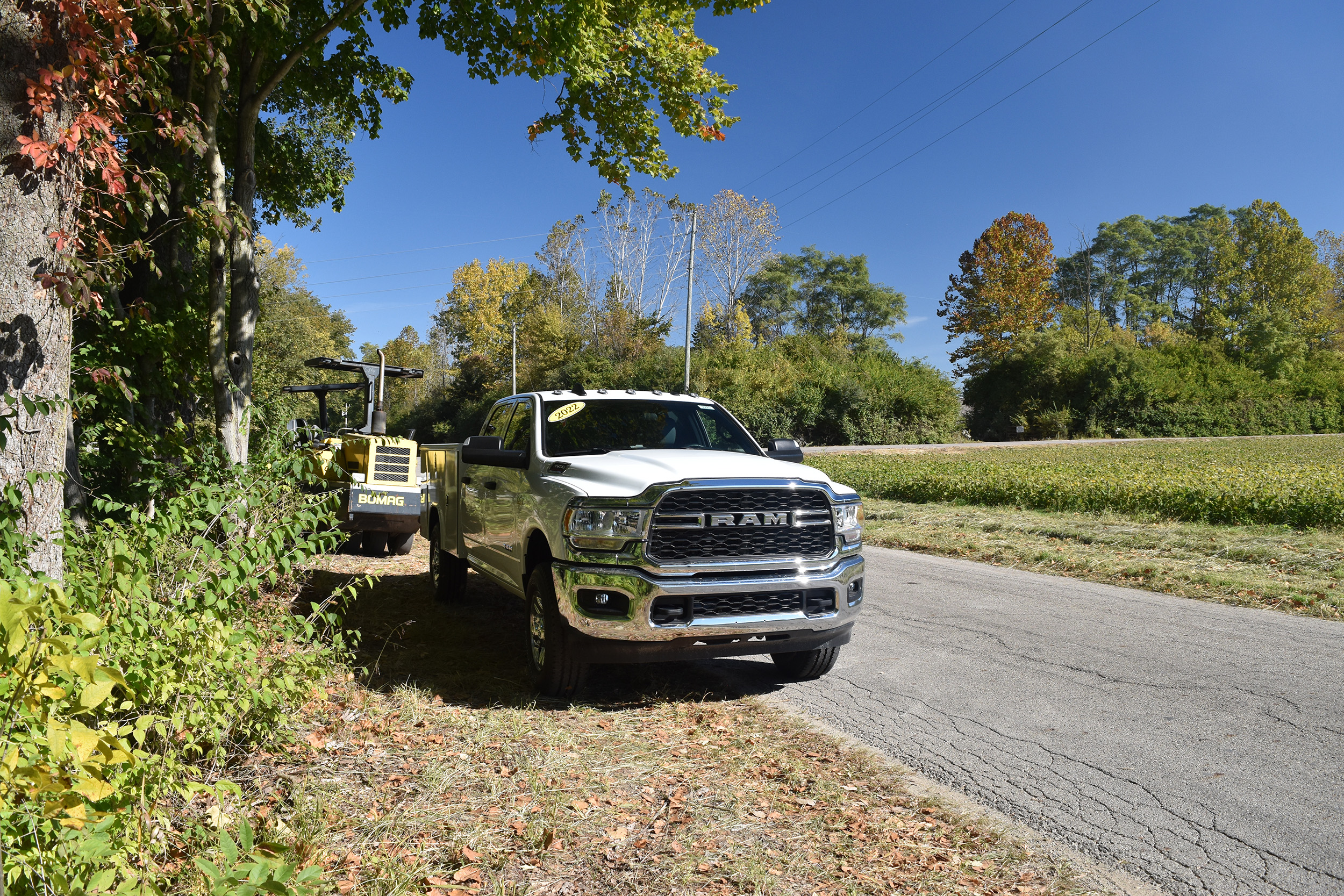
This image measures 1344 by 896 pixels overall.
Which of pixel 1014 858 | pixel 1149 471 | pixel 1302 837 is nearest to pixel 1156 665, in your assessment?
pixel 1302 837

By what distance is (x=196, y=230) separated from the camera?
7707mm

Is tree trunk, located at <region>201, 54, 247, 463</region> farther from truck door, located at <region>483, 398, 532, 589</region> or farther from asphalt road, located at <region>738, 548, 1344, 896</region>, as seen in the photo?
asphalt road, located at <region>738, 548, 1344, 896</region>

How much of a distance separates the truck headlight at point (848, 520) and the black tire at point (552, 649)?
5.87ft

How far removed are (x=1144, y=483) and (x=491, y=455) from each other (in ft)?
42.9

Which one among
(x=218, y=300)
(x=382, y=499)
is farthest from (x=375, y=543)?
(x=218, y=300)

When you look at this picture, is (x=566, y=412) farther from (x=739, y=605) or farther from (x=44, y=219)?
(x=44, y=219)

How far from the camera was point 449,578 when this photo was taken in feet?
27.3

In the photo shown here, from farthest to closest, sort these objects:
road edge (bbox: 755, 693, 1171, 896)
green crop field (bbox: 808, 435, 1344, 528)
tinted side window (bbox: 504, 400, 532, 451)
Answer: green crop field (bbox: 808, 435, 1344, 528), tinted side window (bbox: 504, 400, 532, 451), road edge (bbox: 755, 693, 1171, 896)

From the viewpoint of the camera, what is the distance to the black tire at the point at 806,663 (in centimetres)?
579

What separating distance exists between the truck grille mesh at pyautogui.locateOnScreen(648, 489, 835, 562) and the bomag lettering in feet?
22.9

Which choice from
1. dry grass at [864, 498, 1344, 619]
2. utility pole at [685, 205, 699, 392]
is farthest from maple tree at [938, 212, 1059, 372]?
dry grass at [864, 498, 1344, 619]

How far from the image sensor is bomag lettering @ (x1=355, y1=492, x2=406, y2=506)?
35.8ft

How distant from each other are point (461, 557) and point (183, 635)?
4.14 meters

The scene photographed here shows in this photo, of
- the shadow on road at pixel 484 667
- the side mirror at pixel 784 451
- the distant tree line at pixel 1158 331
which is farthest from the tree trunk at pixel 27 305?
the distant tree line at pixel 1158 331
